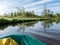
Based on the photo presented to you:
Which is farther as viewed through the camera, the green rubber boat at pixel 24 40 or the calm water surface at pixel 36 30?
the calm water surface at pixel 36 30

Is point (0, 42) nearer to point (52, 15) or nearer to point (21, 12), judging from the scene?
point (21, 12)

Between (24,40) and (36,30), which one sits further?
(36,30)

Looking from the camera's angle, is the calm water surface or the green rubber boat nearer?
the green rubber boat

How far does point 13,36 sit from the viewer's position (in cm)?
383

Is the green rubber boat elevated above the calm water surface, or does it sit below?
above

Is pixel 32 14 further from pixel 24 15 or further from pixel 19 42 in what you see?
pixel 19 42

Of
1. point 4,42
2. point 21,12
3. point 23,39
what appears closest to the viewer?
point 4,42

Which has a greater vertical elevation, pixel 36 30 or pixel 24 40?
pixel 24 40

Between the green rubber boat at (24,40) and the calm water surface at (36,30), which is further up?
the green rubber boat at (24,40)

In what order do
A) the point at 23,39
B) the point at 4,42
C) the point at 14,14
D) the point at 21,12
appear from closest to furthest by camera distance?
the point at 4,42 < the point at 23,39 < the point at 21,12 < the point at 14,14

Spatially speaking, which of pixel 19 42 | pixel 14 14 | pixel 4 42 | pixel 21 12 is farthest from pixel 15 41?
pixel 14 14

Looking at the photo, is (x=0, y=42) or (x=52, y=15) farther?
(x=52, y=15)

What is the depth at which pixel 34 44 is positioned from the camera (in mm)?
3648

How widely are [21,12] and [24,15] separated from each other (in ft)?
11.2
